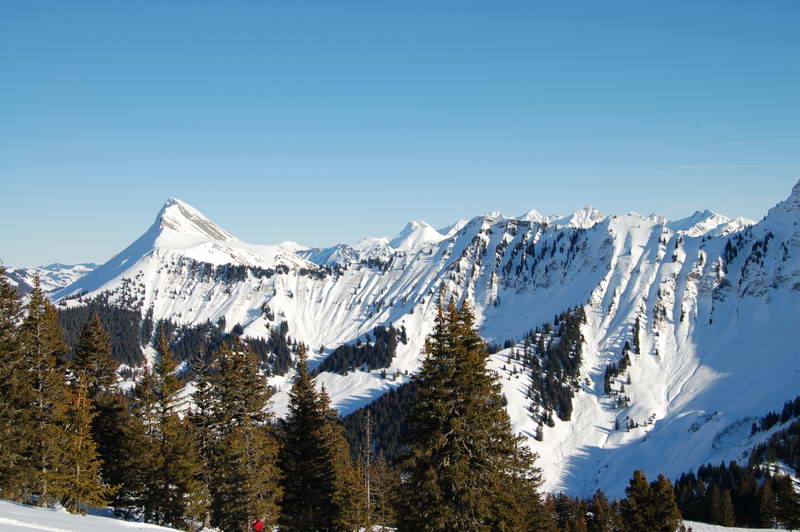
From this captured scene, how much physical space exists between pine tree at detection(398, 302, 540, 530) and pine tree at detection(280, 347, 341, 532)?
45.1 ft

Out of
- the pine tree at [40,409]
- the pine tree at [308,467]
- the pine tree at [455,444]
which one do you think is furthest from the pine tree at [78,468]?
the pine tree at [455,444]

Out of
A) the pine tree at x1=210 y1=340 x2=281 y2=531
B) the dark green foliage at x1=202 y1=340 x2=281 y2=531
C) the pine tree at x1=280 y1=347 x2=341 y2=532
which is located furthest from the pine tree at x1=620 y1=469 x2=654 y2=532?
the dark green foliage at x1=202 y1=340 x2=281 y2=531

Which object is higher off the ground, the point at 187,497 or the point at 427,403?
the point at 427,403

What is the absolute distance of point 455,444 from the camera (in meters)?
25.4

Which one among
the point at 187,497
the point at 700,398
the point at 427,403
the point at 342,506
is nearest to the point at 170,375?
the point at 187,497

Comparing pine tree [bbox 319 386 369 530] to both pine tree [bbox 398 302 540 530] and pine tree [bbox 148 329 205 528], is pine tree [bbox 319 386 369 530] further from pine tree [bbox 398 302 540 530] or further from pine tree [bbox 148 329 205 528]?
pine tree [bbox 398 302 540 530]

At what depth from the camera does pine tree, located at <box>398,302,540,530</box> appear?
25172 mm

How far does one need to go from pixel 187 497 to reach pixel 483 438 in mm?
22648

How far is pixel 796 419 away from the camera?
5635 inches

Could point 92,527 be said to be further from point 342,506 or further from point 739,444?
point 739,444

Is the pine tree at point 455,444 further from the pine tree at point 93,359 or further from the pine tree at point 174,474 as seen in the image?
the pine tree at point 93,359

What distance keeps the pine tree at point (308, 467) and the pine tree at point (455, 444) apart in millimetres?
13746

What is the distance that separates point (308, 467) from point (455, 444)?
57.8ft

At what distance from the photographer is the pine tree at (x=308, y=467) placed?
39000 millimetres
